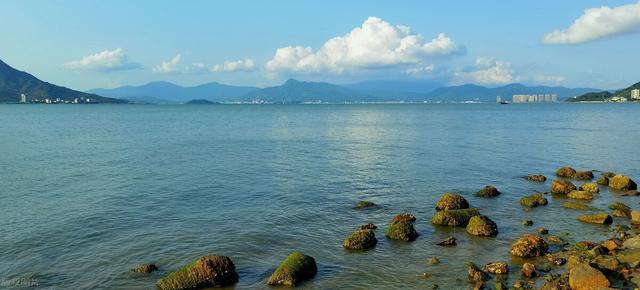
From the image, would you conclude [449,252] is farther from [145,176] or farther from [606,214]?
[145,176]

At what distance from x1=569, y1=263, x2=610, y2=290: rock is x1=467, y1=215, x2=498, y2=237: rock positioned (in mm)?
8362

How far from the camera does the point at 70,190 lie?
136 ft

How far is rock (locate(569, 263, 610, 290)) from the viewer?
19.5 meters

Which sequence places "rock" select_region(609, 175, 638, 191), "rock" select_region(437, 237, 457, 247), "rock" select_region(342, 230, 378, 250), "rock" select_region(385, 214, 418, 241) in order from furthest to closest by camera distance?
1. "rock" select_region(609, 175, 638, 191)
2. "rock" select_region(385, 214, 418, 241)
3. "rock" select_region(437, 237, 457, 247)
4. "rock" select_region(342, 230, 378, 250)

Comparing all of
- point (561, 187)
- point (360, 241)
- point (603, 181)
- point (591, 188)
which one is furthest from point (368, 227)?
point (603, 181)

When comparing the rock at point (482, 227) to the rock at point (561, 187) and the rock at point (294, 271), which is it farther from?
the rock at point (561, 187)

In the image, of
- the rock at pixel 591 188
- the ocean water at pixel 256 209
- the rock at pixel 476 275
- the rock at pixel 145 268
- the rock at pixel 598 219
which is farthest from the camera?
the rock at pixel 591 188

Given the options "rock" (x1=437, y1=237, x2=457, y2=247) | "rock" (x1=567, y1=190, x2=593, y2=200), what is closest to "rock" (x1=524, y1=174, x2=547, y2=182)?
"rock" (x1=567, y1=190, x2=593, y2=200)

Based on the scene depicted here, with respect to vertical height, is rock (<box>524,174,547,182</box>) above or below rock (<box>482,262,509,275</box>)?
above

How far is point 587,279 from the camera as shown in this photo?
778 inches

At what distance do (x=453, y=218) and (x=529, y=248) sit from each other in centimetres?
655

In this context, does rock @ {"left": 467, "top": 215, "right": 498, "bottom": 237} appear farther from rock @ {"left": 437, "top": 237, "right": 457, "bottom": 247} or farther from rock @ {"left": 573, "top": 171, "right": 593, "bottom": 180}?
rock @ {"left": 573, "top": 171, "right": 593, "bottom": 180}

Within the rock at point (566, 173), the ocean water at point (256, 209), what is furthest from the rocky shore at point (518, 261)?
the rock at point (566, 173)

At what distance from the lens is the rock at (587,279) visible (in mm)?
19516
